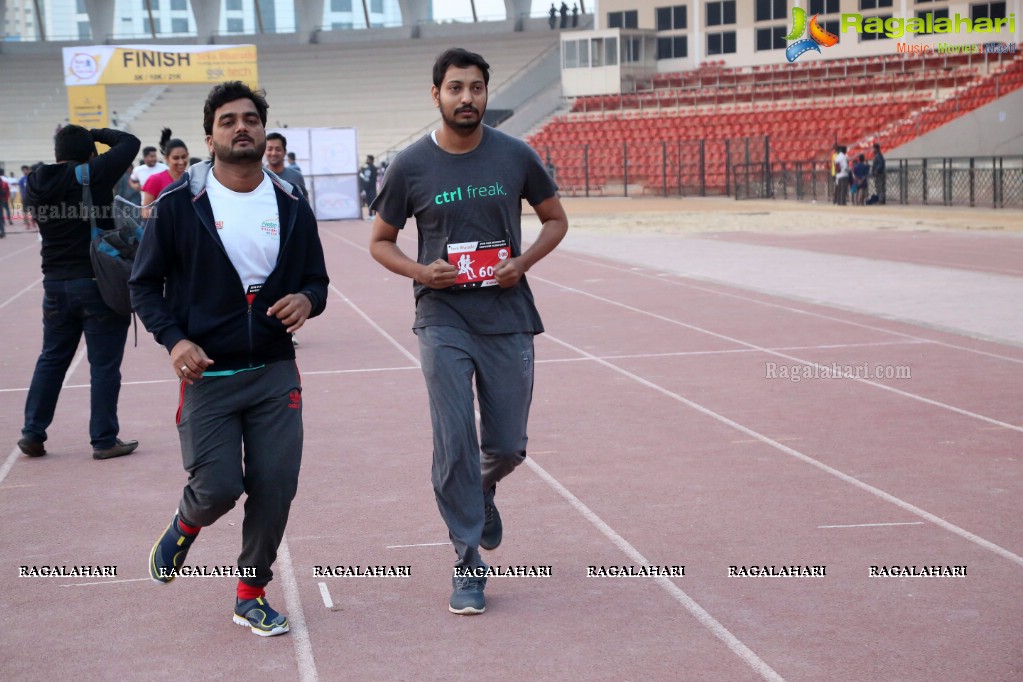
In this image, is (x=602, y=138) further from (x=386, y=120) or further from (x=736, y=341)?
(x=736, y=341)

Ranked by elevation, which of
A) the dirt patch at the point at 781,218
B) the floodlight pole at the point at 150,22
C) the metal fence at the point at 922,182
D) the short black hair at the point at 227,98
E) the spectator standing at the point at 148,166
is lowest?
the dirt patch at the point at 781,218

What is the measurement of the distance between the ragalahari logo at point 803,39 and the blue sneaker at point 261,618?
164 feet

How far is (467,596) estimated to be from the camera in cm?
457

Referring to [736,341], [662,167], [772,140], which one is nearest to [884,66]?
[772,140]

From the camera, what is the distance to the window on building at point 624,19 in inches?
2256

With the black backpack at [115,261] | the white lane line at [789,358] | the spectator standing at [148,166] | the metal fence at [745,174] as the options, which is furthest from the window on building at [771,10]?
the black backpack at [115,261]

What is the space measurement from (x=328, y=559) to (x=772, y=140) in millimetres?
40859

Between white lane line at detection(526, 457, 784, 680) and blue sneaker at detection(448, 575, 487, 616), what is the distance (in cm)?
74

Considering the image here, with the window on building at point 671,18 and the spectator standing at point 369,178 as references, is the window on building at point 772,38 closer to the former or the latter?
the window on building at point 671,18

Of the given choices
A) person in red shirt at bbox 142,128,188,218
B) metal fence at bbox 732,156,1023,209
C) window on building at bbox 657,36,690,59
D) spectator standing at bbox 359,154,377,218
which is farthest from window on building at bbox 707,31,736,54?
person in red shirt at bbox 142,128,188,218

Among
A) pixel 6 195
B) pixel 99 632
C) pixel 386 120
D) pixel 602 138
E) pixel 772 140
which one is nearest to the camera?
pixel 99 632

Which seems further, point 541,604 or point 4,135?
point 4,135

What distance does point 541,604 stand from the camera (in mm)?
4711

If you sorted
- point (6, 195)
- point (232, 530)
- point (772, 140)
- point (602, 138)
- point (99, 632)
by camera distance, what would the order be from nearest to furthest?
1. point (99, 632)
2. point (232, 530)
3. point (6, 195)
4. point (772, 140)
5. point (602, 138)
